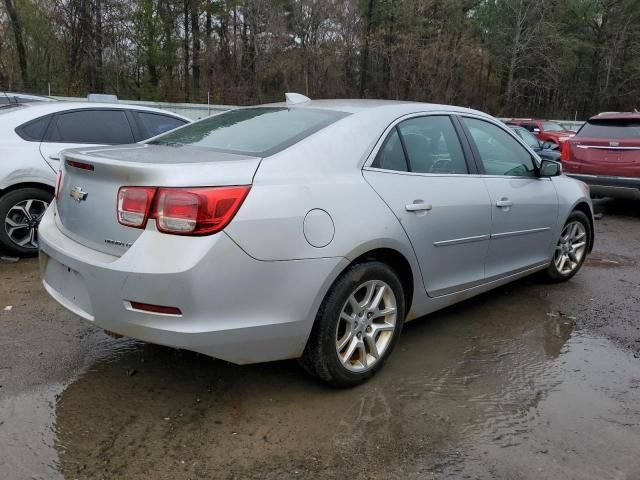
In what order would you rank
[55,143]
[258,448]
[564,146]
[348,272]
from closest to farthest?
[258,448], [348,272], [55,143], [564,146]

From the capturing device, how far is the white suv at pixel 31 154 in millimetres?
5078

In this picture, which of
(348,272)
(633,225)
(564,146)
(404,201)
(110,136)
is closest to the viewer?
(348,272)

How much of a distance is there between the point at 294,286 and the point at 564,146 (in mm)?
8053

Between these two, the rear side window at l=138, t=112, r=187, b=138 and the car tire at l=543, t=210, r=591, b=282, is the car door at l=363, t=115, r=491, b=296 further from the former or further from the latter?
the rear side window at l=138, t=112, r=187, b=138

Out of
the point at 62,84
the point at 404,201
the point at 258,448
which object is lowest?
the point at 258,448

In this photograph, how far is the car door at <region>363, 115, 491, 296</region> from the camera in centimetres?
316

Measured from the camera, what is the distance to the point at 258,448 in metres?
2.52

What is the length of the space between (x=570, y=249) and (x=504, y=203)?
1.61m

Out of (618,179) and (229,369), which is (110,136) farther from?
(618,179)

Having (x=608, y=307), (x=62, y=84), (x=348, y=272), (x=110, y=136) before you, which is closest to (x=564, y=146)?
(x=608, y=307)

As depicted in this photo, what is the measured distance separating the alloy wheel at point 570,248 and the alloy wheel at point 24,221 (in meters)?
4.73

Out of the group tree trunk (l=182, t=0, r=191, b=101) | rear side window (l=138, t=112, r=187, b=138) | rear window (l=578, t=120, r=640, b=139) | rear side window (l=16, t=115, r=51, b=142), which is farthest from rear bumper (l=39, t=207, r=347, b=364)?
tree trunk (l=182, t=0, r=191, b=101)

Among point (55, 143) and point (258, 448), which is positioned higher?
point (55, 143)

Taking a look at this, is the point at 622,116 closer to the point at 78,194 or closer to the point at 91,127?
the point at 91,127
